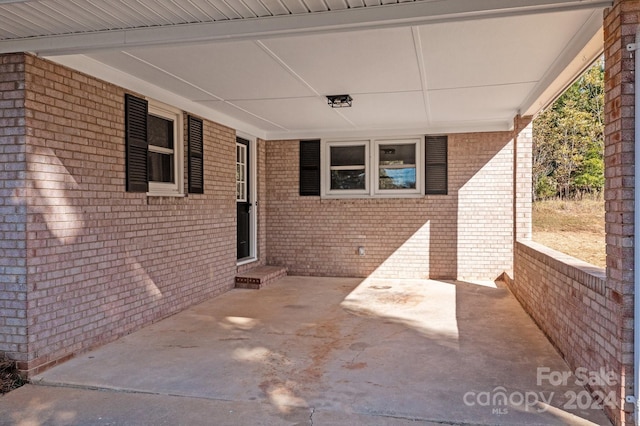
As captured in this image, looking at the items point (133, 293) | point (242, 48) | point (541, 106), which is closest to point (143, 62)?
point (242, 48)

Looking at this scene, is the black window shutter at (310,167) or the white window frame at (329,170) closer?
the white window frame at (329,170)

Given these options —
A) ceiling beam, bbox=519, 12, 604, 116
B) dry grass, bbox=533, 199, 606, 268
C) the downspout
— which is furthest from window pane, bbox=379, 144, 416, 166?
the downspout

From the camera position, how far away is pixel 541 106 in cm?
587

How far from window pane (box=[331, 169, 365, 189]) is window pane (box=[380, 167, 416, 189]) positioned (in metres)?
0.39

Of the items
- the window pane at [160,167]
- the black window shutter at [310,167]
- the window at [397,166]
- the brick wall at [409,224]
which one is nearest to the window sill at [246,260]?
the brick wall at [409,224]

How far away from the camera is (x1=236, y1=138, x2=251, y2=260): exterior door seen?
26.9ft

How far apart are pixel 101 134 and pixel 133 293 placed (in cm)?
167

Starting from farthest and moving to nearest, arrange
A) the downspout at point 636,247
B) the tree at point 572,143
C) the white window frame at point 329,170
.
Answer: the tree at point 572,143 < the white window frame at point 329,170 < the downspout at point 636,247

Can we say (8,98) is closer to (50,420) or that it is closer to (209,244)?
(50,420)

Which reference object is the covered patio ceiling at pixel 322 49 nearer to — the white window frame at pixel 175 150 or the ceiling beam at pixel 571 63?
the ceiling beam at pixel 571 63

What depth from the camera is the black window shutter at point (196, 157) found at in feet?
20.1

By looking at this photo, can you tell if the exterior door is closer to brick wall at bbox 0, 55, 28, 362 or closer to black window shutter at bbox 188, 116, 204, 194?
black window shutter at bbox 188, 116, 204, 194

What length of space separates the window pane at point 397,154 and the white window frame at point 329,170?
273 mm

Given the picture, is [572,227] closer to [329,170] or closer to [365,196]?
[365,196]
